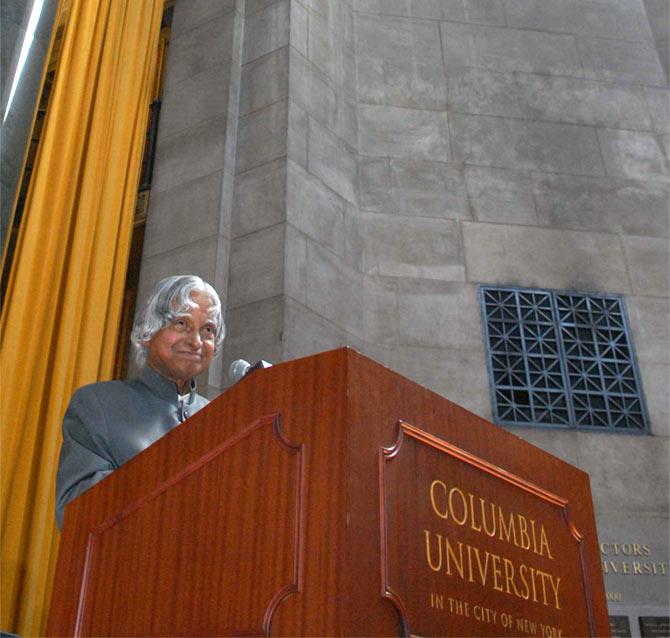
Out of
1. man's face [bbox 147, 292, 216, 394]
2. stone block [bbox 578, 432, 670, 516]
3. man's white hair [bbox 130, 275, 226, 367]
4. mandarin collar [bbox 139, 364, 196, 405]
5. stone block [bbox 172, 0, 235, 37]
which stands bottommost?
mandarin collar [bbox 139, 364, 196, 405]

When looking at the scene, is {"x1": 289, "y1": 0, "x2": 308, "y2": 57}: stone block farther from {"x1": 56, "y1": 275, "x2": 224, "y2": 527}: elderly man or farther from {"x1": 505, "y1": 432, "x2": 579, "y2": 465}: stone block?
{"x1": 56, "y1": 275, "x2": 224, "y2": 527}: elderly man

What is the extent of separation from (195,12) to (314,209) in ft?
8.47

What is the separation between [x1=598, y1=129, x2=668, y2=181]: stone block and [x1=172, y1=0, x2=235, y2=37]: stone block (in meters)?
3.39

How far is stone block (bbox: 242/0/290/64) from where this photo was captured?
7.11m

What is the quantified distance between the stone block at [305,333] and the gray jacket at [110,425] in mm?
2823

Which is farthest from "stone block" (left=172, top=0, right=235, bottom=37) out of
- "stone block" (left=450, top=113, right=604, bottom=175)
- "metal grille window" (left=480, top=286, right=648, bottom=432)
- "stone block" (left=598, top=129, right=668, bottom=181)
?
"stone block" (left=598, top=129, right=668, bottom=181)

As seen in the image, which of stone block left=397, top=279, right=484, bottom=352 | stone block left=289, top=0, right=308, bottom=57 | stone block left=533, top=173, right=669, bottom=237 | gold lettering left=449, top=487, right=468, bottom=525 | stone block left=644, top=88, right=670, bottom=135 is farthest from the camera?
stone block left=644, top=88, right=670, bottom=135

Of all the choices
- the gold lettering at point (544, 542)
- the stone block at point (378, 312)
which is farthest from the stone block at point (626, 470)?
the gold lettering at point (544, 542)

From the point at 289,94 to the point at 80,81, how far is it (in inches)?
60.0

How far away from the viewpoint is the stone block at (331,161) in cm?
665

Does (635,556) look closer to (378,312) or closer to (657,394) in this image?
(657,394)

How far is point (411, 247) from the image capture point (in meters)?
6.81

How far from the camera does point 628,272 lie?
7027 mm

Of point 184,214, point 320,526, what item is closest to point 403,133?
point 184,214
